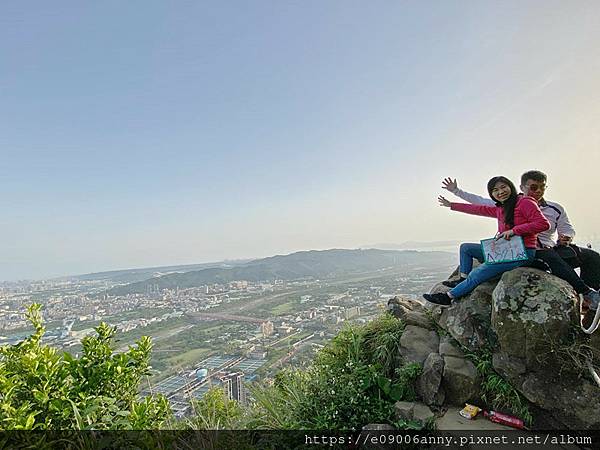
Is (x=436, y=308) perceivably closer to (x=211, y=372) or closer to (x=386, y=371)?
(x=386, y=371)

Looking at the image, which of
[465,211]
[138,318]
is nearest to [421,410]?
[465,211]

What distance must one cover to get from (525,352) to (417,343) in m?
1.23

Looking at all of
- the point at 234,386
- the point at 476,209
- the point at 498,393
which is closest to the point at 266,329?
the point at 234,386

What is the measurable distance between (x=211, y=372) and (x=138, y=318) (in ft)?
22.7

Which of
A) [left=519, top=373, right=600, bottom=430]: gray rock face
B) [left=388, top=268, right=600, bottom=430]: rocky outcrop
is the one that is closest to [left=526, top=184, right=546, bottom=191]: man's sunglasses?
[left=388, top=268, right=600, bottom=430]: rocky outcrop

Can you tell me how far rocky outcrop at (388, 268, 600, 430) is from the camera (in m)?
2.92

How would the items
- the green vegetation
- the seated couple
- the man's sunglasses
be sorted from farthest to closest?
1. the man's sunglasses
2. the seated couple
3. the green vegetation

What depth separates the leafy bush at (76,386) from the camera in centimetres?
225

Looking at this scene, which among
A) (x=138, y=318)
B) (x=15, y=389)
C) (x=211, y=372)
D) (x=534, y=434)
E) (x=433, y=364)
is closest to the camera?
(x=15, y=389)

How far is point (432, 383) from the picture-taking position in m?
3.45

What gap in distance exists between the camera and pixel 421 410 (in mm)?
3301

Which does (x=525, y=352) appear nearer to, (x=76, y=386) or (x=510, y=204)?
(x=510, y=204)

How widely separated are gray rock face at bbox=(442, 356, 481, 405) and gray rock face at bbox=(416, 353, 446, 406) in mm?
Result: 70

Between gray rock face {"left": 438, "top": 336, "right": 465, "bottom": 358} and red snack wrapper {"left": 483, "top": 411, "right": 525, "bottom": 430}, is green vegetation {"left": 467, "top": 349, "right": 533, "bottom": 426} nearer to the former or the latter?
red snack wrapper {"left": 483, "top": 411, "right": 525, "bottom": 430}
